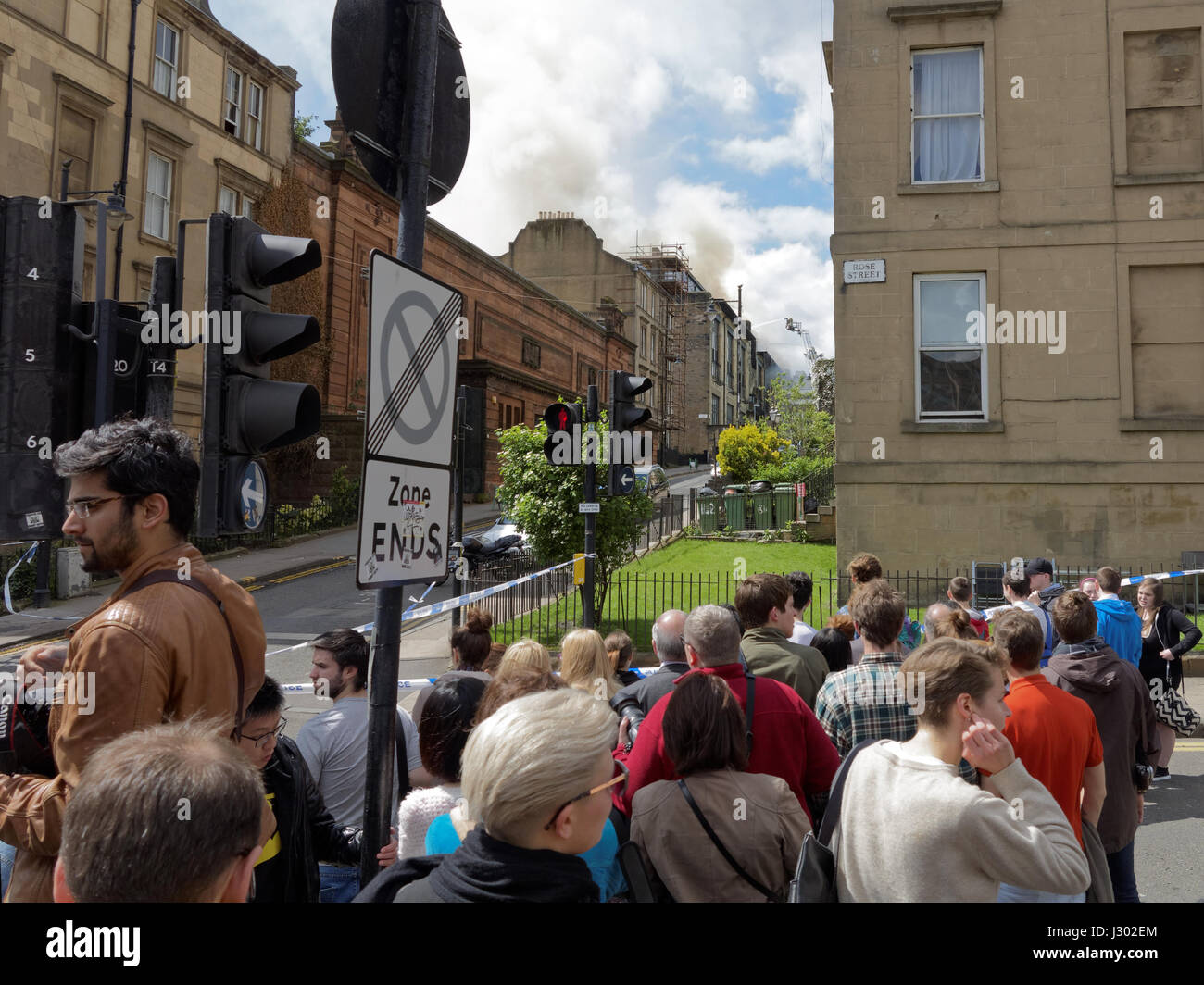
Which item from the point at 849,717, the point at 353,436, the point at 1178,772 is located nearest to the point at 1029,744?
the point at 849,717

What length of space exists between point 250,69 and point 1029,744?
33.6 metres

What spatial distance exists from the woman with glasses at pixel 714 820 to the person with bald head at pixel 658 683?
3.62 feet

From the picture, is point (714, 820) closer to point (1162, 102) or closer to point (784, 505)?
point (1162, 102)

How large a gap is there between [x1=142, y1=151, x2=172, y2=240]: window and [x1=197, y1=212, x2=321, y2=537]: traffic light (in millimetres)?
25829

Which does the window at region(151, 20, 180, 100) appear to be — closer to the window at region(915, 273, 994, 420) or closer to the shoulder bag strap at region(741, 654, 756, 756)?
the window at region(915, 273, 994, 420)

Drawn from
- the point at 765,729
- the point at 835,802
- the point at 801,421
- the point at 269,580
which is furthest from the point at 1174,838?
the point at 801,421

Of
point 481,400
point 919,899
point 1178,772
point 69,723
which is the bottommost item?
point 1178,772

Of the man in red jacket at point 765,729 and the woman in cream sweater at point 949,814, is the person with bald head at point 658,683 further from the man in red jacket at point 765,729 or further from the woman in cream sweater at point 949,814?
the woman in cream sweater at point 949,814

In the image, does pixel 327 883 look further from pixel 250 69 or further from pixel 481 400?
pixel 250 69

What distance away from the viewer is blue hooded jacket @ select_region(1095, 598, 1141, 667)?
23.6 ft

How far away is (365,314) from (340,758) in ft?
99.2

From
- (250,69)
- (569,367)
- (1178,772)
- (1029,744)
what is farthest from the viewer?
(569,367)

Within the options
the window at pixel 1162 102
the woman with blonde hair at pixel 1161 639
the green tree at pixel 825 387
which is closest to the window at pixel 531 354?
the green tree at pixel 825 387

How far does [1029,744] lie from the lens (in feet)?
12.0
